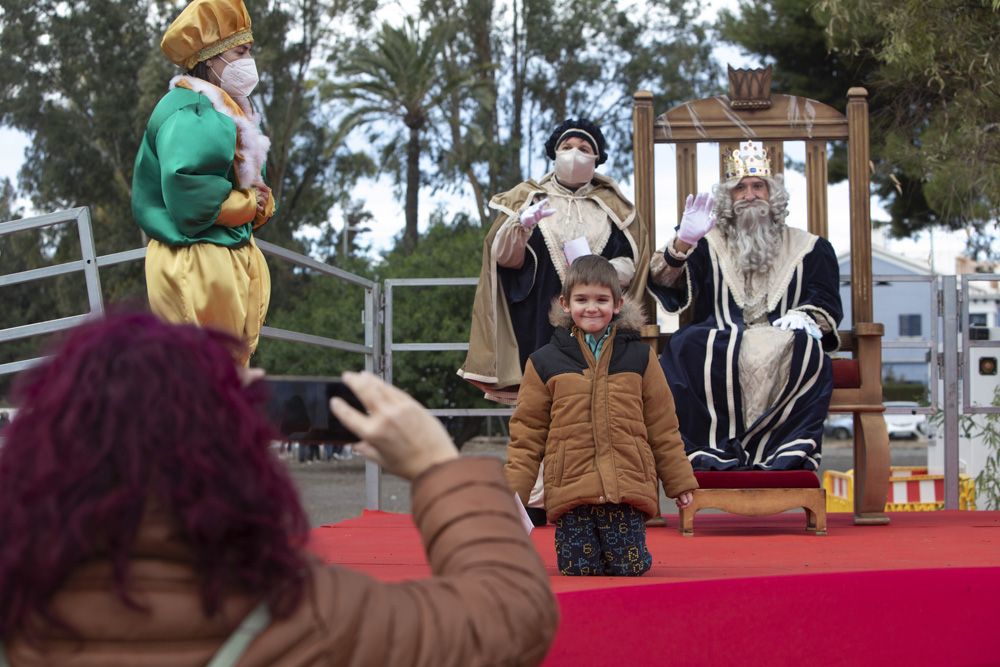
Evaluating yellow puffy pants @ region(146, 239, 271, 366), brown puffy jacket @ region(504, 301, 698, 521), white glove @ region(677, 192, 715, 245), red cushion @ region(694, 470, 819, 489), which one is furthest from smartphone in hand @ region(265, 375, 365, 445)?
white glove @ region(677, 192, 715, 245)

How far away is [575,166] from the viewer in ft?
19.3

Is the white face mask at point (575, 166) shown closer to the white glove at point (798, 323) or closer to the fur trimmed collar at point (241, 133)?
the white glove at point (798, 323)

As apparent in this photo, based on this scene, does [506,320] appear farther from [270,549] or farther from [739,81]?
[270,549]

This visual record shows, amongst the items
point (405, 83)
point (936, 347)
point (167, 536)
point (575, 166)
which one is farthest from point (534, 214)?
point (405, 83)

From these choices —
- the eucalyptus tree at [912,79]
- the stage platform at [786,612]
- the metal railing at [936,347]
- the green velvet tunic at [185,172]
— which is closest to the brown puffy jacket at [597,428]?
the stage platform at [786,612]

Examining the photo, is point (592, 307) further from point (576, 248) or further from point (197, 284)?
point (576, 248)

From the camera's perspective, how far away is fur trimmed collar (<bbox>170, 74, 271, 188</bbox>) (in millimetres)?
4215

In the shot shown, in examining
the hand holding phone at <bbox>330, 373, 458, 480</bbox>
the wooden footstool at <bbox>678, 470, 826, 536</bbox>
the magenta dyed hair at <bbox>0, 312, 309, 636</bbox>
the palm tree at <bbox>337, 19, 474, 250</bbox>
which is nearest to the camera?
the magenta dyed hair at <bbox>0, 312, 309, 636</bbox>

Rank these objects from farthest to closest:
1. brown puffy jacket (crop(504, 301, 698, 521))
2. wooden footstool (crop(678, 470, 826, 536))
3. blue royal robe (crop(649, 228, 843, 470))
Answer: blue royal robe (crop(649, 228, 843, 470))
wooden footstool (crop(678, 470, 826, 536))
brown puffy jacket (crop(504, 301, 698, 521))

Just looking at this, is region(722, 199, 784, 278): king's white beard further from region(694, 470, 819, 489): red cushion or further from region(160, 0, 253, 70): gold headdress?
region(160, 0, 253, 70): gold headdress

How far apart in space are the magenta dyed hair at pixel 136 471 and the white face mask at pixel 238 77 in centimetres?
324

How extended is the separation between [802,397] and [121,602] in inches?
174

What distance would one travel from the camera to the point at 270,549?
121cm

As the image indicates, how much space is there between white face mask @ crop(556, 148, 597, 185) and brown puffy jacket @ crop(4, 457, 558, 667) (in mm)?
4486
